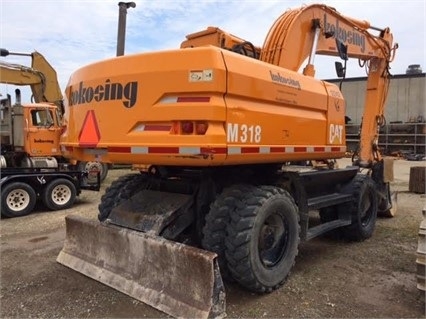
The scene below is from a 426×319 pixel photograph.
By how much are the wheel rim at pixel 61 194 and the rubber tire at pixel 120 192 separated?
452 centimetres

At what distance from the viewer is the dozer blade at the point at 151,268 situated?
138 inches

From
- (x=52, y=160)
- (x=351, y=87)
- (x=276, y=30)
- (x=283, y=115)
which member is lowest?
(x=52, y=160)

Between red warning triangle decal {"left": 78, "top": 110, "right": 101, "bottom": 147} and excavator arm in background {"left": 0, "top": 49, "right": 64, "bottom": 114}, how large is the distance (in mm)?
7764

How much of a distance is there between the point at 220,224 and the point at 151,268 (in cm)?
76

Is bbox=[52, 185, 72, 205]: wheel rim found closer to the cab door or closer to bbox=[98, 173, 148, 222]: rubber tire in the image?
the cab door

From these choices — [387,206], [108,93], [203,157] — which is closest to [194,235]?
[203,157]

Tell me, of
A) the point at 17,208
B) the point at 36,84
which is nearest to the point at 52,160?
the point at 17,208

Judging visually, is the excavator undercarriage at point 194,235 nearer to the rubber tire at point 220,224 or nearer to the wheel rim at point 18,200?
the rubber tire at point 220,224

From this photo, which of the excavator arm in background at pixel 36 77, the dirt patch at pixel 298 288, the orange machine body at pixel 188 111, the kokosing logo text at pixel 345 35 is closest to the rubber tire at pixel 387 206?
the dirt patch at pixel 298 288

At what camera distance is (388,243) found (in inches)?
240

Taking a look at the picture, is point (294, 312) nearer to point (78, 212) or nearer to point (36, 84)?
point (78, 212)

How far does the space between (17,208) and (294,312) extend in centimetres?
686

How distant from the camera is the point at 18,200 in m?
8.80

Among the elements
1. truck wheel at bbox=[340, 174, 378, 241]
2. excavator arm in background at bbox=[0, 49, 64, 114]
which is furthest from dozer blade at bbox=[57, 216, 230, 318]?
excavator arm in background at bbox=[0, 49, 64, 114]
